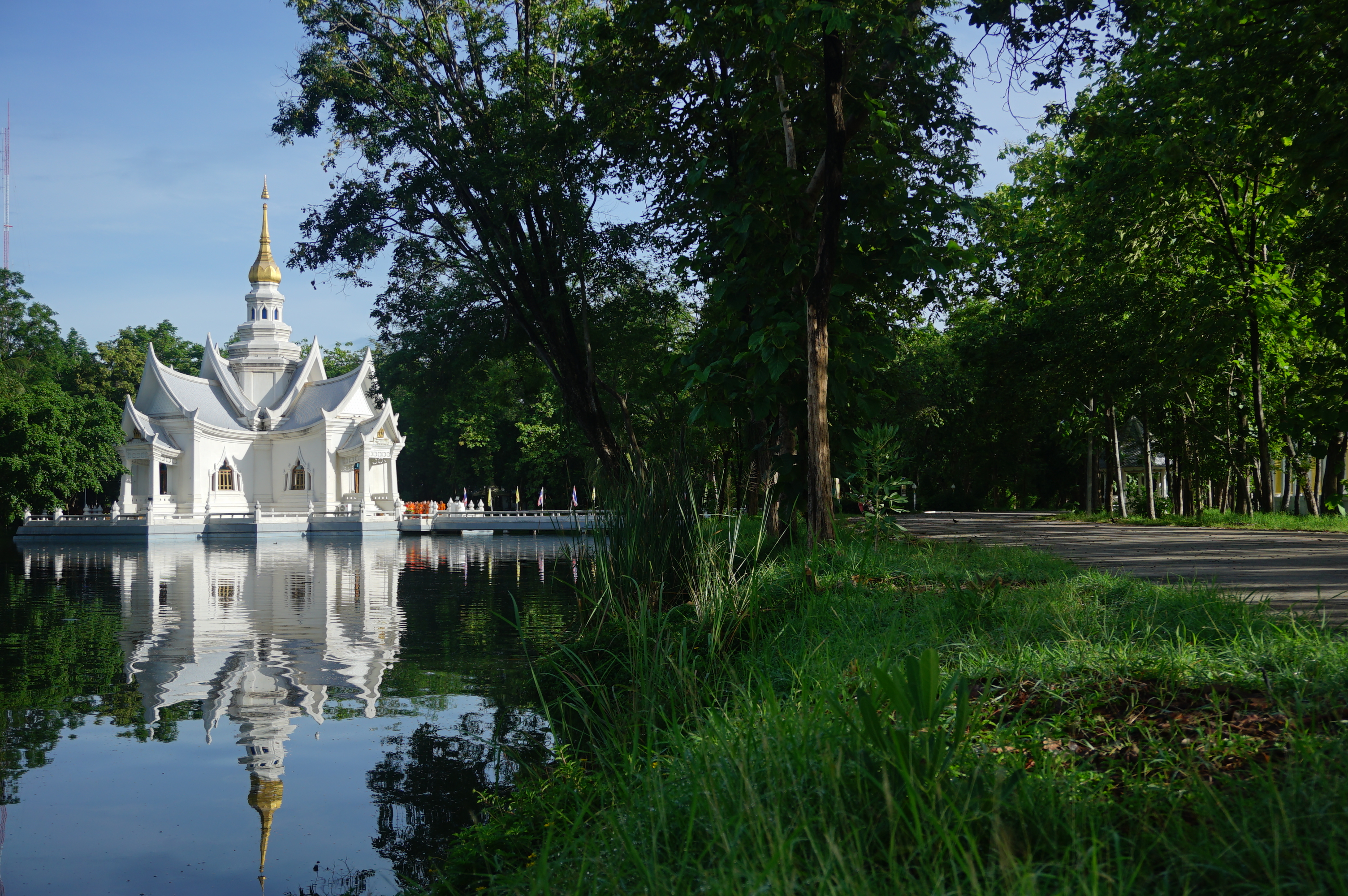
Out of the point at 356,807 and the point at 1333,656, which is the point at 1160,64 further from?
the point at 356,807

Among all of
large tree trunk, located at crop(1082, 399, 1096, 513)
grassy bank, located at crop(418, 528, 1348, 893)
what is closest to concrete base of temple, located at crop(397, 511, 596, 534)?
large tree trunk, located at crop(1082, 399, 1096, 513)

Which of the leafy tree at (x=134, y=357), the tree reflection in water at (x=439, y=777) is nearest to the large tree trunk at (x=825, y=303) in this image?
the tree reflection in water at (x=439, y=777)

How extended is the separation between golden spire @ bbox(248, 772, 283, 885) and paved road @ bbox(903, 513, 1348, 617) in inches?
197

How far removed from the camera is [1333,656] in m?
3.31

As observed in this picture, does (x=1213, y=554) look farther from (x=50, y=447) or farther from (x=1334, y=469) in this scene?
(x=50, y=447)

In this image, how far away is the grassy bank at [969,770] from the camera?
2225mm

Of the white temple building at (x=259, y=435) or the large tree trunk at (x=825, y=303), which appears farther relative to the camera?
the white temple building at (x=259, y=435)

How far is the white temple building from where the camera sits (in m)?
44.1

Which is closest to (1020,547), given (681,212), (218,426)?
(681,212)

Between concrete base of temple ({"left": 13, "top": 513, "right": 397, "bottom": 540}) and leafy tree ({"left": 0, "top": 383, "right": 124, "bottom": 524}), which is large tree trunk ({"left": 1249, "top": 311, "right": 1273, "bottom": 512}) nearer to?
concrete base of temple ({"left": 13, "top": 513, "right": 397, "bottom": 540})

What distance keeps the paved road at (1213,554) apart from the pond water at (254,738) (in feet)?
14.8

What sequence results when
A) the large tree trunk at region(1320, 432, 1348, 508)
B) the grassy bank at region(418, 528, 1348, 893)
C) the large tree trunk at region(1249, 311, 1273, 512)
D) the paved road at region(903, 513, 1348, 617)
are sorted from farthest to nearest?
the large tree trunk at region(1320, 432, 1348, 508) → the large tree trunk at region(1249, 311, 1273, 512) → the paved road at region(903, 513, 1348, 617) → the grassy bank at region(418, 528, 1348, 893)

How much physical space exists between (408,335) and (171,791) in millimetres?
13922

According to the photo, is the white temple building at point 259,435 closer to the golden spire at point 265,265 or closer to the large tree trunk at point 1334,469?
the golden spire at point 265,265
